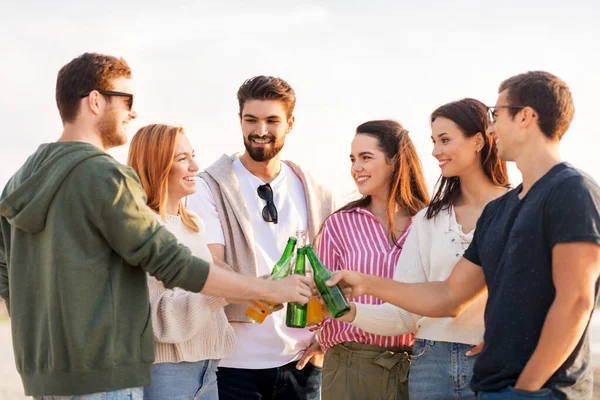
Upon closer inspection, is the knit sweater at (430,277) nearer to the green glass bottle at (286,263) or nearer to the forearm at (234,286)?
the green glass bottle at (286,263)

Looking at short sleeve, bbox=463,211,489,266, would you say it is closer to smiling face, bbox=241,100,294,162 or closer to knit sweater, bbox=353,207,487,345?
knit sweater, bbox=353,207,487,345

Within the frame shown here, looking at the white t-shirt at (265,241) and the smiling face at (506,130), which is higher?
the smiling face at (506,130)

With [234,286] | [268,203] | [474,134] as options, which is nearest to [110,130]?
[234,286]

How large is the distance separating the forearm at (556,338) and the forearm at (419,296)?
34.2 inches

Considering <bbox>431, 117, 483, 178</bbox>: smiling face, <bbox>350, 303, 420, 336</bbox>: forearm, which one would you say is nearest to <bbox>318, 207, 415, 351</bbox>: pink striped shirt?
<bbox>350, 303, 420, 336</bbox>: forearm

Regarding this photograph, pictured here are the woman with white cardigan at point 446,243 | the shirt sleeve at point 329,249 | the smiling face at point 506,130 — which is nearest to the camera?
the smiling face at point 506,130

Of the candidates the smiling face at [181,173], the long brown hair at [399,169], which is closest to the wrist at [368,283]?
the long brown hair at [399,169]

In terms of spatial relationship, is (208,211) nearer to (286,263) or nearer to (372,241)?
(286,263)

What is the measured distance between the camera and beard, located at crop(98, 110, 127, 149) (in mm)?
3438

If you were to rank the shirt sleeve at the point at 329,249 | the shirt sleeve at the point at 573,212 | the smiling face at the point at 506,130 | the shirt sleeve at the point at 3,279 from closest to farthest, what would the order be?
the shirt sleeve at the point at 573,212 < the smiling face at the point at 506,130 < the shirt sleeve at the point at 3,279 < the shirt sleeve at the point at 329,249

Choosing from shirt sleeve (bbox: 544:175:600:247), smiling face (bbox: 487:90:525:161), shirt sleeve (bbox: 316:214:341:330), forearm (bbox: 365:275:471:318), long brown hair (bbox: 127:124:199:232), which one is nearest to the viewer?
shirt sleeve (bbox: 544:175:600:247)

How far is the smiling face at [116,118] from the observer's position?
3441 mm

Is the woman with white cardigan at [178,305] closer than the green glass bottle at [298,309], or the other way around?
the woman with white cardigan at [178,305]

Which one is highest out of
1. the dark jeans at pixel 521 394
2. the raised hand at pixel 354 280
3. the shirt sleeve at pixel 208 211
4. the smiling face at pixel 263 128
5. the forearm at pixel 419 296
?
the smiling face at pixel 263 128
